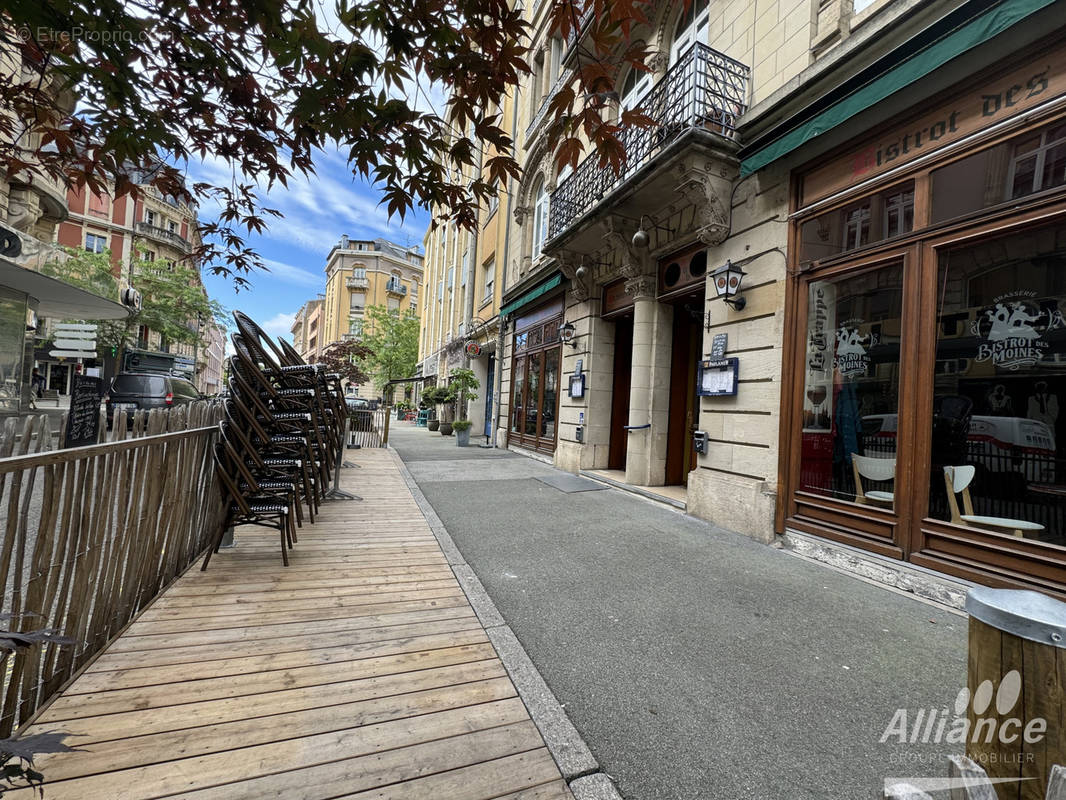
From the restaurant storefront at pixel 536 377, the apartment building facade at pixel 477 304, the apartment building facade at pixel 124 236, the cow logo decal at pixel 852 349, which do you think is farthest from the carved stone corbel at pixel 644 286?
the apartment building facade at pixel 124 236

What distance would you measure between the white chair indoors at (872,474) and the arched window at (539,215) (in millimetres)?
10466

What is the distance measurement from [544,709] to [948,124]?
565cm

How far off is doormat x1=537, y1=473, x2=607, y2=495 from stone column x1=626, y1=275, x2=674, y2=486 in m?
0.67

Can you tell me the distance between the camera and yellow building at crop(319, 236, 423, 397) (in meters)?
59.6

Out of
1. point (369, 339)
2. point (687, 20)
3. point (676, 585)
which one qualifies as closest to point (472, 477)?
point (676, 585)

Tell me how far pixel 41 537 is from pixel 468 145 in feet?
8.79

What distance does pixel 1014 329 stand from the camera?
144 inches

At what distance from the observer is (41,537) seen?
6.39ft

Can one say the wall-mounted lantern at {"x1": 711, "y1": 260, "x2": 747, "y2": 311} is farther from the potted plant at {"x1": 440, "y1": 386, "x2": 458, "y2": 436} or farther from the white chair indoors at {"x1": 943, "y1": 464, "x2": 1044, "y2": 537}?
the potted plant at {"x1": 440, "y1": 386, "x2": 458, "y2": 436}

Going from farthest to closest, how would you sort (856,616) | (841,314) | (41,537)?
(841,314) < (856,616) < (41,537)

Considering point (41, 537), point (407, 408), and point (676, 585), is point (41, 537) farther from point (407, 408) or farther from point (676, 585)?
point (407, 408)

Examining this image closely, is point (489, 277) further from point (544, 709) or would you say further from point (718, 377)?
point (544, 709)

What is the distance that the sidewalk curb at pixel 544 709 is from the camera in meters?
1.80

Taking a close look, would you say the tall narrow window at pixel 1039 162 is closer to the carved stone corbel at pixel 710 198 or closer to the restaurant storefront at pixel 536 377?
the carved stone corbel at pixel 710 198
